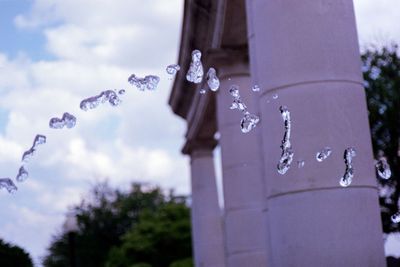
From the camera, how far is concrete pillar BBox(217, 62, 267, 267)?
24.4 meters

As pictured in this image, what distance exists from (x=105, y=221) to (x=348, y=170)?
83120 millimetres

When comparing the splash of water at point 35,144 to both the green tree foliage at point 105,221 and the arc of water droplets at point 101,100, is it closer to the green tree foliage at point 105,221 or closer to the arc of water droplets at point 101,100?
the arc of water droplets at point 101,100

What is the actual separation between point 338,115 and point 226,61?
454 inches

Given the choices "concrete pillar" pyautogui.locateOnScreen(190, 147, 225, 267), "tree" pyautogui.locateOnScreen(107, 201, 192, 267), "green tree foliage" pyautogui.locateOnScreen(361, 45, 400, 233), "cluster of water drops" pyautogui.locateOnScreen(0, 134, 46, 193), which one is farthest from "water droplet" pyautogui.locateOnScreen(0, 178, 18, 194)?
"tree" pyautogui.locateOnScreen(107, 201, 192, 267)

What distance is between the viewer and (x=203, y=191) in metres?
35.6

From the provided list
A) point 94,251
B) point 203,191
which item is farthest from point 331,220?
point 94,251

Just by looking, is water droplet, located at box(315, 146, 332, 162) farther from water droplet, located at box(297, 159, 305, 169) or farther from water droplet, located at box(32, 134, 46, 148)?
water droplet, located at box(32, 134, 46, 148)

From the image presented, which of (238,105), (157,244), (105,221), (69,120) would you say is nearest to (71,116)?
(69,120)

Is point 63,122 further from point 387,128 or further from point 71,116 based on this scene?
point 387,128

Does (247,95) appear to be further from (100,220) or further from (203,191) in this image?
(100,220)

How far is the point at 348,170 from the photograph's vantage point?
13.1 m

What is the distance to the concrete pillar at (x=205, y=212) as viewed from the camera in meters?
34.3

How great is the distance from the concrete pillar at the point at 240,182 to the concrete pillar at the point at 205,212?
9.18 metres

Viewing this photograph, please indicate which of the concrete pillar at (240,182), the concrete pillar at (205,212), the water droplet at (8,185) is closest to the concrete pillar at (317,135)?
the water droplet at (8,185)
